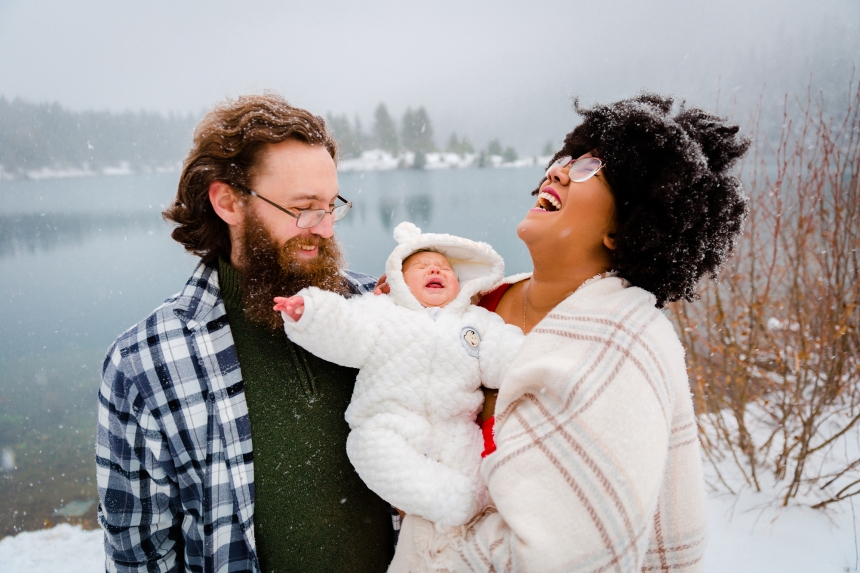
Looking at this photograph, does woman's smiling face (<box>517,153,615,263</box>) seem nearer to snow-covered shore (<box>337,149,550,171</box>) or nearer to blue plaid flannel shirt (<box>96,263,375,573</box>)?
blue plaid flannel shirt (<box>96,263,375,573</box>)

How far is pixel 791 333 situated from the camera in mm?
5035

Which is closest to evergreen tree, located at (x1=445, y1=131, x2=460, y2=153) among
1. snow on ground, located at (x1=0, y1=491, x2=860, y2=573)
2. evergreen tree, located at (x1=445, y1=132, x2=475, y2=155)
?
evergreen tree, located at (x1=445, y1=132, x2=475, y2=155)

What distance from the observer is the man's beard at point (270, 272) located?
1760mm

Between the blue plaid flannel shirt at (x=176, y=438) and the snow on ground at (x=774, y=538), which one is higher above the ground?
the blue plaid flannel shirt at (x=176, y=438)

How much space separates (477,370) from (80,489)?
933cm

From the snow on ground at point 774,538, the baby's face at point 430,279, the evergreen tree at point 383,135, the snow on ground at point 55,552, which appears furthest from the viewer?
the evergreen tree at point 383,135

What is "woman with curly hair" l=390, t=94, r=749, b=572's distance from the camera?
1189 mm

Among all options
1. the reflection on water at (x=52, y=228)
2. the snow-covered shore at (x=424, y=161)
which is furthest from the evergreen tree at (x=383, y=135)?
the reflection on water at (x=52, y=228)

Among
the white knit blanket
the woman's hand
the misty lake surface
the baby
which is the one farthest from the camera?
the misty lake surface

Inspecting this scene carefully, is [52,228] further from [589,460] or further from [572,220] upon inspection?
[589,460]

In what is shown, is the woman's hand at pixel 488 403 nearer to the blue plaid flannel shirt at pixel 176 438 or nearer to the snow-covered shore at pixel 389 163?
the blue plaid flannel shirt at pixel 176 438

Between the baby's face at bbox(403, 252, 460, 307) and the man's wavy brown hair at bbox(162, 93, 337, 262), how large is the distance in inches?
25.5

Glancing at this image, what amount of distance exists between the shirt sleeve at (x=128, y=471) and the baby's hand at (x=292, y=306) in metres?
0.57

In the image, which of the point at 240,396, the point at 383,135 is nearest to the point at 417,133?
the point at 383,135
